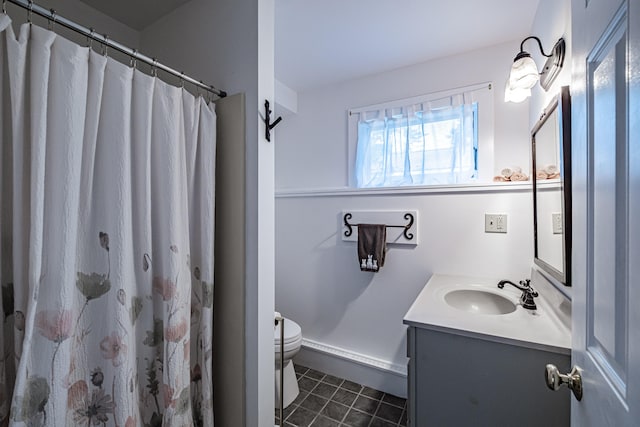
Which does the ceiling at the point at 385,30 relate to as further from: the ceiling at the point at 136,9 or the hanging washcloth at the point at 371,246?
the hanging washcloth at the point at 371,246

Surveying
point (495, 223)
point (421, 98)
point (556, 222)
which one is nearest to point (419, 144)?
point (421, 98)

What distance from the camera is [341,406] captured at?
179cm

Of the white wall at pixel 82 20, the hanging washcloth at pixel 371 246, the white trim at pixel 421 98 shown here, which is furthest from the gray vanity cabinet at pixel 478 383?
the white wall at pixel 82 20

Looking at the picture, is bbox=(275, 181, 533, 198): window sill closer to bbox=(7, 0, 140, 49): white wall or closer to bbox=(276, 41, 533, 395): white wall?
bbox=(276, 41, 533, 395): white wall

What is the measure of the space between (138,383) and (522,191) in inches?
82.4

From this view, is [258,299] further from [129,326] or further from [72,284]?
[72,284]

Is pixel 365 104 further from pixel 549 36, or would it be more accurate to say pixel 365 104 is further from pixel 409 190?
pixel 549 36

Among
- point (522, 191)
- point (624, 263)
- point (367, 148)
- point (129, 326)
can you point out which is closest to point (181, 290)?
point (129, 326)

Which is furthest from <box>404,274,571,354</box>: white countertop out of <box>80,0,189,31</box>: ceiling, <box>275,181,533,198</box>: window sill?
<box>80,0,189,31</box>: ceiling

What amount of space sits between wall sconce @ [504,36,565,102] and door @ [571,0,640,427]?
0.53 metres

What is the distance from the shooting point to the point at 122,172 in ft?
2.89

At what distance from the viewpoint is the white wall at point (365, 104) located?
172 cm

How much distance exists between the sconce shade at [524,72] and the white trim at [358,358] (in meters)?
1.84

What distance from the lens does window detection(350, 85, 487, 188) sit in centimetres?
183
